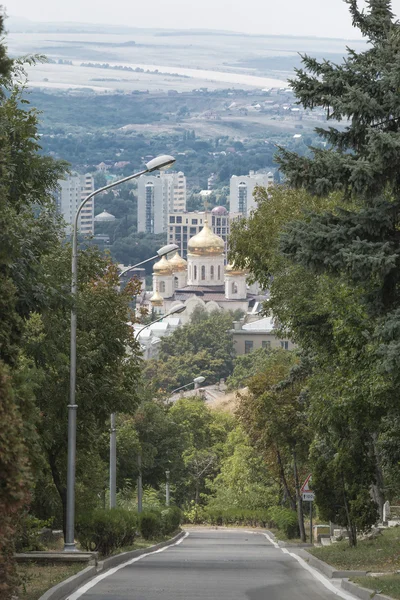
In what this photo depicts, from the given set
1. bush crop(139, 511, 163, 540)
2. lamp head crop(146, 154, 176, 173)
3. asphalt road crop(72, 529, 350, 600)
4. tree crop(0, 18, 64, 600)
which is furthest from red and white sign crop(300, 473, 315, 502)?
tree crop(0, 18, 64, 600)

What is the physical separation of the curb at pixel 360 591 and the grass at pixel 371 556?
9.16ft

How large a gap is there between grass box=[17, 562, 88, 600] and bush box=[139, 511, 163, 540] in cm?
1742

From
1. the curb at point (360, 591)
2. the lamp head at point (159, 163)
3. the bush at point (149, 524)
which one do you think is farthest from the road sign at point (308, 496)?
the curb at point (360, 591)

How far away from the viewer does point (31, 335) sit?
68.9 ft

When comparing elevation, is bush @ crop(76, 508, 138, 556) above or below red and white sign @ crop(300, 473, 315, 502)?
below

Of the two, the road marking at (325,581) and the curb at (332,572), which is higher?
the curb at (332,572)

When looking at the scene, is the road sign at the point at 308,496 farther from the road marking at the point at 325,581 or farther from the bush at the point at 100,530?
the bush at the point at 100,530

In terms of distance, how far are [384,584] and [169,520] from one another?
99.6ft

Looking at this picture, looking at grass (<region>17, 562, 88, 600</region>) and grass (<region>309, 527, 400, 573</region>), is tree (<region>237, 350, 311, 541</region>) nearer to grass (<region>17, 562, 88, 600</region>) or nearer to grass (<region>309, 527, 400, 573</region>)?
grass (<region>309, 527, 400, 573</region>)

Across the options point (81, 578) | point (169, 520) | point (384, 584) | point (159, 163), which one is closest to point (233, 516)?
point (169, 520)

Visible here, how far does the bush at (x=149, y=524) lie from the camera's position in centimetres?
3869

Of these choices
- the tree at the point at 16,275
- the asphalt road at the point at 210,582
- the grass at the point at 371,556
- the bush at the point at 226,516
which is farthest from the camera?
the bush at the point at 226,516

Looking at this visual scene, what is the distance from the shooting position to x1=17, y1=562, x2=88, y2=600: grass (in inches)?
619

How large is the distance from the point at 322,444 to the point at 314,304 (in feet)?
28.0
